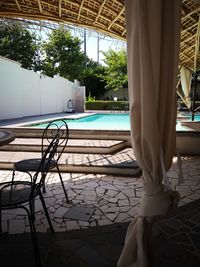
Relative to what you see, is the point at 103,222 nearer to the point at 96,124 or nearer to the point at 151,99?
the point at 151,99

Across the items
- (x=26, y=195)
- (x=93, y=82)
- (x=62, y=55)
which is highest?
(x=62, y=55)

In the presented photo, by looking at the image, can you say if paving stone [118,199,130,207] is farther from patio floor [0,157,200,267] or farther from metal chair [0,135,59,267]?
metal chair [0,135,59,267]

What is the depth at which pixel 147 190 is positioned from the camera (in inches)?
52.2

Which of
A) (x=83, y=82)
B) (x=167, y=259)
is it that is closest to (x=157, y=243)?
(x=167, y=259)

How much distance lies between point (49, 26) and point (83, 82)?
36.8ft

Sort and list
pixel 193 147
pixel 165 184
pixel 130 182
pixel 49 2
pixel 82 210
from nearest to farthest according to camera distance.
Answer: pixel 165 184 → pixel 82 210 → pixel 130 182 → pixel 49 2 → pixel 193 147

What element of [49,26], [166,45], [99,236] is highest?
[49,26]

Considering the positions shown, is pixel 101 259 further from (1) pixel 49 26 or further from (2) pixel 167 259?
(1) pixel 49 26

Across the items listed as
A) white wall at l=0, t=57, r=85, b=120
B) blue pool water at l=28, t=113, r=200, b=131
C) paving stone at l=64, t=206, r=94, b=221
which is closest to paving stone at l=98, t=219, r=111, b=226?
paving stone at l=64, t=206, r=94, b=221

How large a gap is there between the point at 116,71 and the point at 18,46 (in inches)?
304

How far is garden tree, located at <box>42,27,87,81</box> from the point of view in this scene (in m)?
19.7

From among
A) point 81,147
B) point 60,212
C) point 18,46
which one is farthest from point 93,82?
point 60,212

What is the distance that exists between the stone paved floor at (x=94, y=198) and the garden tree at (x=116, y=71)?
16.9m

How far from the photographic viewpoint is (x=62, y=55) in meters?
19.7
